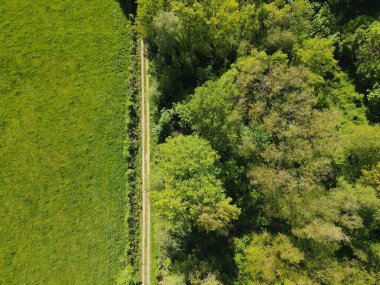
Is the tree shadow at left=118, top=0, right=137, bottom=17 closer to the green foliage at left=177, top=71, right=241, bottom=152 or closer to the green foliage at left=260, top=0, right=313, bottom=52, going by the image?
the green foliage at left=260, top=0, right=313, bottom=52

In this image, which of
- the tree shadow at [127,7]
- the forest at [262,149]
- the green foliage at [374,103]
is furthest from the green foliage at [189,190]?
the tree shadow at [127,7]

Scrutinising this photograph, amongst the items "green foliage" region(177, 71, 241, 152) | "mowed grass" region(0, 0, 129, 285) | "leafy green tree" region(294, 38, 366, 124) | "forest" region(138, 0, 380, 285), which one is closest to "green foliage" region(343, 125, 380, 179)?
"forest" region(138, 0, 380, 285)

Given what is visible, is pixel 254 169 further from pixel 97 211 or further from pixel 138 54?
pixel 138 54

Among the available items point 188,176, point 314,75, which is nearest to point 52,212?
point 188,176

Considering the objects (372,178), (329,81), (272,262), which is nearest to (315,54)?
(329,81)

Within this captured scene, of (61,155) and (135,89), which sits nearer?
(61,155)

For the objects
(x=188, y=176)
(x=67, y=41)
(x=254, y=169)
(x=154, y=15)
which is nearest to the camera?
(x=188, y=176)

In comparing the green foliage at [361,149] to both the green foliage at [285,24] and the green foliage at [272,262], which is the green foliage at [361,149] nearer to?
the green foliage at [272,262]
